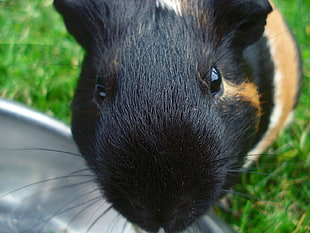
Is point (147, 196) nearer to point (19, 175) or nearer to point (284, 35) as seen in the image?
point (19, 175)

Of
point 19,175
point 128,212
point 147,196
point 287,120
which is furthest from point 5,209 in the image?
point 287,120

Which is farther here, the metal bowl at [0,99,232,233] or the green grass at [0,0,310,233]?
the green grass at [0,0,310,233]

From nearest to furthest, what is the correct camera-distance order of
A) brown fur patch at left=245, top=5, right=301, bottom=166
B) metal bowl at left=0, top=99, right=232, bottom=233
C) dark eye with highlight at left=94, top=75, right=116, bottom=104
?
dark eye with highlight at left=94, top=75, right=116, bottom=104, metal bowl at left=0, top=99, right=232, bottom=233, brown fur patch at left=245, top=5, right=301, bottom=166

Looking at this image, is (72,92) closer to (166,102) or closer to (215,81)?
(215,81)


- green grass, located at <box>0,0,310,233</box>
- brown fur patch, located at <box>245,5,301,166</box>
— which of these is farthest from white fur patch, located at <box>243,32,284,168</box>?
green grass, located at <box>0,0,310,233</box>

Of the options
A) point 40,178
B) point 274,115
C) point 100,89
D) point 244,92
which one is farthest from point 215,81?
point 40,178

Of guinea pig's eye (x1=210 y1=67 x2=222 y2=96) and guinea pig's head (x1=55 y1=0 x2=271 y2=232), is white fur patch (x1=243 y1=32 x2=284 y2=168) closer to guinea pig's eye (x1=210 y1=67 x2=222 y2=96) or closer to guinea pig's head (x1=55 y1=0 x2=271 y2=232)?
guinea pig's head (x1=55 y1=0 x2=271 y2=232)

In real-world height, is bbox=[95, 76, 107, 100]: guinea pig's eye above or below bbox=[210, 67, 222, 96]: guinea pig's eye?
below
